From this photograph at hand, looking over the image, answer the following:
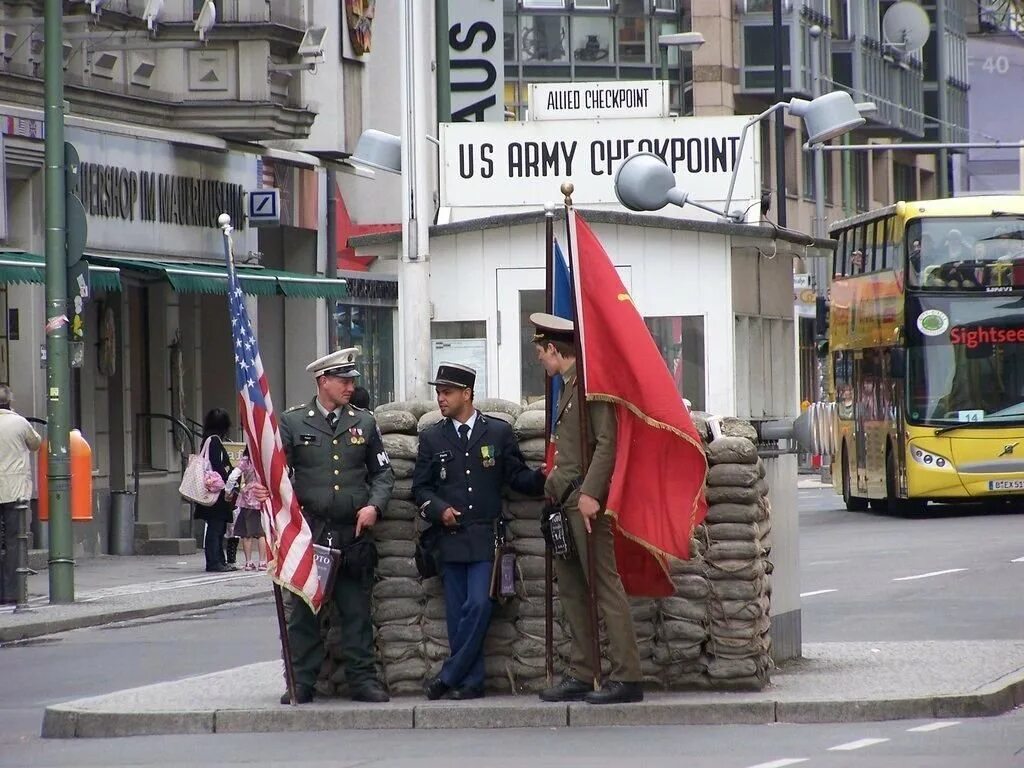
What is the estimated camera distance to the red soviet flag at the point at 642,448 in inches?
456

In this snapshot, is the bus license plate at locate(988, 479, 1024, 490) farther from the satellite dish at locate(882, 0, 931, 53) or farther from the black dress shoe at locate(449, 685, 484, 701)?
the satellite dish at locate(882, 0, 931, 53)

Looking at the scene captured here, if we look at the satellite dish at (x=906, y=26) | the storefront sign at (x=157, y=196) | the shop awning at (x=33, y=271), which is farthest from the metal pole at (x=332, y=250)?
the satellite dish at (x=906, y=26)

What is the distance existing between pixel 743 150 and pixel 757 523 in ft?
23.2

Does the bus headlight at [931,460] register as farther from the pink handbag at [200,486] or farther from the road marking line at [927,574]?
the pink handbag at [200,486]

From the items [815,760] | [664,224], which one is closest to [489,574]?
[815,760]

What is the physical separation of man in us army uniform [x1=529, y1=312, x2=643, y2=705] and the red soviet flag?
3.5 inches

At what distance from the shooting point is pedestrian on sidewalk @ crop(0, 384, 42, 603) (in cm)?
1930

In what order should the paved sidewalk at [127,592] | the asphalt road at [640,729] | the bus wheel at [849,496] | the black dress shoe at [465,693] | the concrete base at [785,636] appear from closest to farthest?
1. the asphalt road at [640,729]
2. the black dress shoe at [465,693]
3. the concrete base at [785,636]
4. the paved sidewalk at [127,592]
5. the bus wheel at [849,496]

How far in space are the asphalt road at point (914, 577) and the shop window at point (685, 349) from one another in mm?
1920

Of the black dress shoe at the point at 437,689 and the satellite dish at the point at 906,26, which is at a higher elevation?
the satellite dish at the point at 906,26

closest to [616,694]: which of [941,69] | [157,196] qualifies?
[157,196]

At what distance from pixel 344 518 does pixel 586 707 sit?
1.63 meters

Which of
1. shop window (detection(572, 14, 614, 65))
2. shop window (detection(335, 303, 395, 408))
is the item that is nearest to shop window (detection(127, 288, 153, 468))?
shop window (detection(335, 303, 395, 408))

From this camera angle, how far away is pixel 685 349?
18344 millimetres
